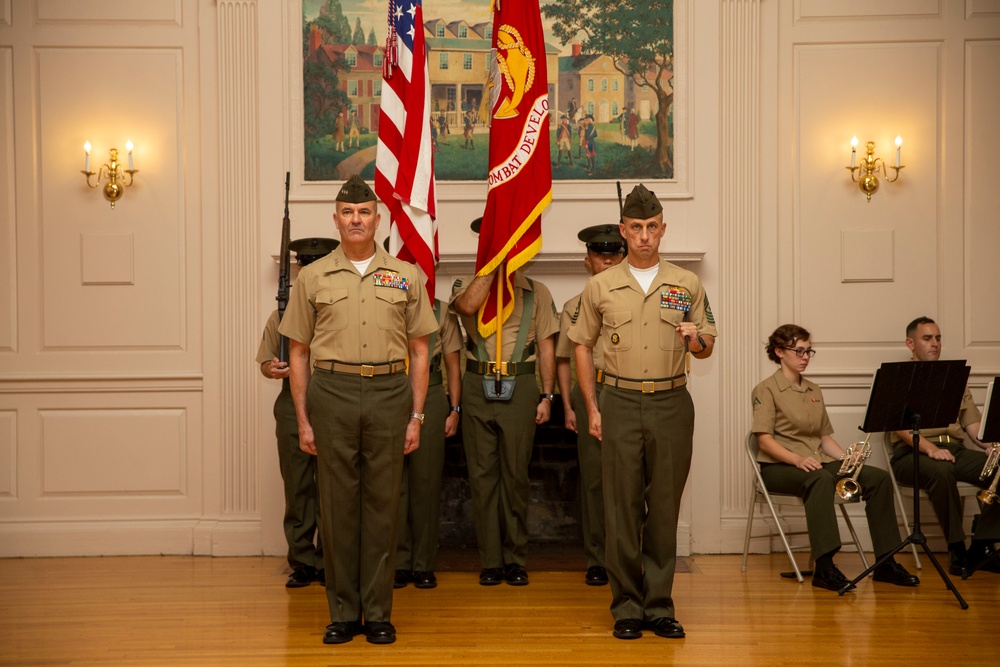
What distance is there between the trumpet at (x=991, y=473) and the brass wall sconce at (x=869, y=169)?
1.72 m

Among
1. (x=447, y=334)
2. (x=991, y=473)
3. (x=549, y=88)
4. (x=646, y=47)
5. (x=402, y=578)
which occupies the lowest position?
(x=402, y=578)

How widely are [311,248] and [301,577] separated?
1786 mm

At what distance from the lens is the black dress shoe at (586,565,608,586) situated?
5512 millimetres

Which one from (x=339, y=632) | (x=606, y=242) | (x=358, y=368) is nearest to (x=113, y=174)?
(x=358, y=368)

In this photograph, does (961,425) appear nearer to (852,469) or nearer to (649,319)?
(852,469)

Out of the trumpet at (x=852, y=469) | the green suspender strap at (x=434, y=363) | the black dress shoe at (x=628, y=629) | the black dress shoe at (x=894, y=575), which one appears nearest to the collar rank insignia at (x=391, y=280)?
the green suspender strap at (x=434, y=363)

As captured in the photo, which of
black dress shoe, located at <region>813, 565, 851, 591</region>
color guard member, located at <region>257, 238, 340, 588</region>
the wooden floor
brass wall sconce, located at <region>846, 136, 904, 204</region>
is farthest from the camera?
brass wall sconce, located at <region>846, 136, 904, 204</region>

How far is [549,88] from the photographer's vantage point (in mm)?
6352

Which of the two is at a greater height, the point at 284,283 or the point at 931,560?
the point at 284,283

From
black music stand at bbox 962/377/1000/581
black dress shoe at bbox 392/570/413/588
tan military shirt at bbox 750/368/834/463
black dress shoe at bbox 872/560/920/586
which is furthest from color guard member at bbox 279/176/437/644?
black music stand at bbox 962/377/1000/581

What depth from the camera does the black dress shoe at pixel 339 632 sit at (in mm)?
4457

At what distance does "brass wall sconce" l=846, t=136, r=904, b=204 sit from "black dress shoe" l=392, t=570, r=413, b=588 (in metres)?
3.64

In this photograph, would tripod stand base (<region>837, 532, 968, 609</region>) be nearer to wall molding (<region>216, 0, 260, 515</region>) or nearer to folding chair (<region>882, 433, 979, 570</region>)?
folding chair (<region>882, 433, 979, 570</region>)

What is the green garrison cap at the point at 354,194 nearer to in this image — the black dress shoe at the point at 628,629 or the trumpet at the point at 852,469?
the black dress shoe at the point at 628,629
